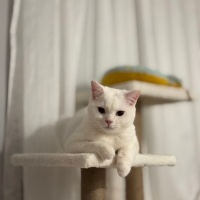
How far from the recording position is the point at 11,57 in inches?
47.2

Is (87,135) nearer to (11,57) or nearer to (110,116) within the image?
(110,116)

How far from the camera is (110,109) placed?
871 millimetres

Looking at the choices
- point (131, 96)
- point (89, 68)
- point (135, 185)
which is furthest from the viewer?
point (89, 68)

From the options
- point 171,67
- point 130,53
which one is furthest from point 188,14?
→ point 130,53

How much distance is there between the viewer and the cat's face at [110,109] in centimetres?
87

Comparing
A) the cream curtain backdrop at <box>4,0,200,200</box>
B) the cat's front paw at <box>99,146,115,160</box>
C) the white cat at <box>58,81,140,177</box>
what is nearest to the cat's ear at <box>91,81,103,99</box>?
the white cat at <box>58,81,140,177</box>

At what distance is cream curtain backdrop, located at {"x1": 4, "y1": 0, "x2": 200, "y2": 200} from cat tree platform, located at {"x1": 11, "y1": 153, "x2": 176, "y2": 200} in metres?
0.19

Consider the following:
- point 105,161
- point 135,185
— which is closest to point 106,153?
point 105,161

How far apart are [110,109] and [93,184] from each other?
239mm

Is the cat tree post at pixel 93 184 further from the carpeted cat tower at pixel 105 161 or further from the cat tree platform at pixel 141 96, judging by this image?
the cat tree platform at pixel 141 96

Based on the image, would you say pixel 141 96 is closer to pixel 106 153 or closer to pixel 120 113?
pixel 120 113

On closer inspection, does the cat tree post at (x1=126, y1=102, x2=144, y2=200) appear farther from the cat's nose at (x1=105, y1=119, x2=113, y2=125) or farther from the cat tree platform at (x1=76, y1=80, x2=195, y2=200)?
the cat's nose at (x1=105, y1=119, x2=113, y2=125)

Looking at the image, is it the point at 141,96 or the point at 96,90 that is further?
the point at 141,96

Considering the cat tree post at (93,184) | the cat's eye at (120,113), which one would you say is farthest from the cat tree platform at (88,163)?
the cat's eye at (120,113)
